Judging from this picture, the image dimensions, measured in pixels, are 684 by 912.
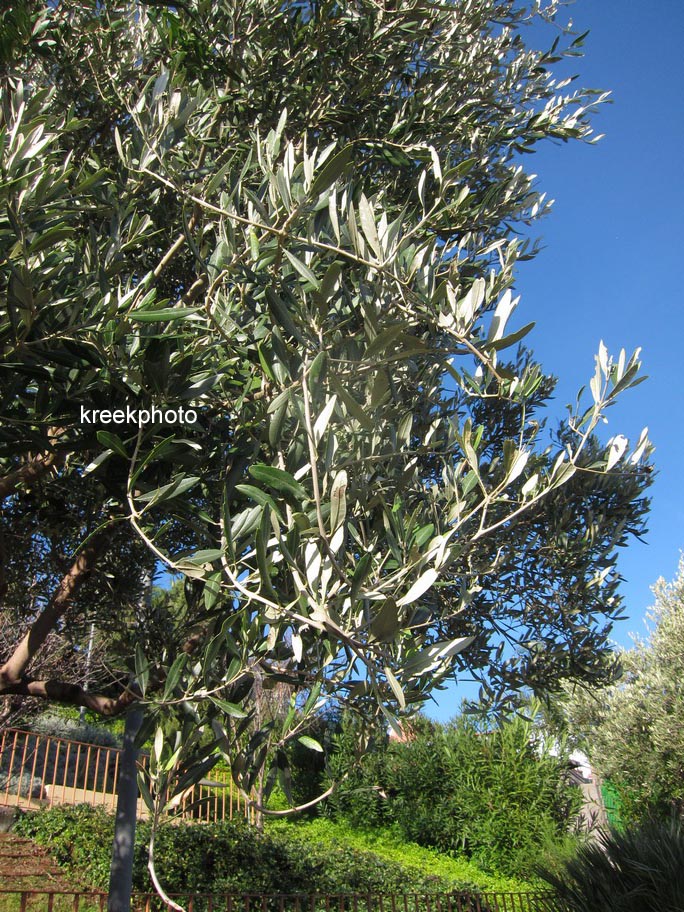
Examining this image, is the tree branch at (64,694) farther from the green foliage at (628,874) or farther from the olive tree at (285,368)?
the green foliage at (628,874)

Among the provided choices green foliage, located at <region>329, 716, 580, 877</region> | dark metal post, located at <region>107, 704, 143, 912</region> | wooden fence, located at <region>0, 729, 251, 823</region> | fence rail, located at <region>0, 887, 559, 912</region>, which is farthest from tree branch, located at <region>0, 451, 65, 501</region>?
green foliage, located at <region>329, 716, 580, 877</region>

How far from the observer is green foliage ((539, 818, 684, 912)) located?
5.63 metres

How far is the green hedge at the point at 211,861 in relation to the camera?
9.50 m

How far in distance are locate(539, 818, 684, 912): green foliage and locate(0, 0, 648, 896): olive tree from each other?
2.06 metres

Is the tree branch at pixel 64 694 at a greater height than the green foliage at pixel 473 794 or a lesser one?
greater

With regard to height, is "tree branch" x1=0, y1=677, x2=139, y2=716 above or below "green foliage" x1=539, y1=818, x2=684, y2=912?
above

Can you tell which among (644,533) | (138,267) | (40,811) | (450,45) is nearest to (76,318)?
(138,267)

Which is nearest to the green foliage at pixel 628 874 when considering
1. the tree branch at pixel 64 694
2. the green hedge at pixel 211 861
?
the green hedge at pixel 211 861

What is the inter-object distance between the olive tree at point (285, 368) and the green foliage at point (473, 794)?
41.5ft

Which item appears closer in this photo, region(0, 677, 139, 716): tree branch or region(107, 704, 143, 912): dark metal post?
region(0, 677, 139, 716): tree branch

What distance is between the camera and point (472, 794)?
1689cm

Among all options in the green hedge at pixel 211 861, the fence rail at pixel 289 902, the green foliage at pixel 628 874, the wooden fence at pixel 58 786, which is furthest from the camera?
the wooden fence at pixel 58 786

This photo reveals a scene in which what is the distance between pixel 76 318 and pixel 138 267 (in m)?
2.22

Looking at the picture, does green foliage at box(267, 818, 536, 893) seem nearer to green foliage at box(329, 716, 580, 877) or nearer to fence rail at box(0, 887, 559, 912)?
green foliage at box(329, 716, 580, 877)
